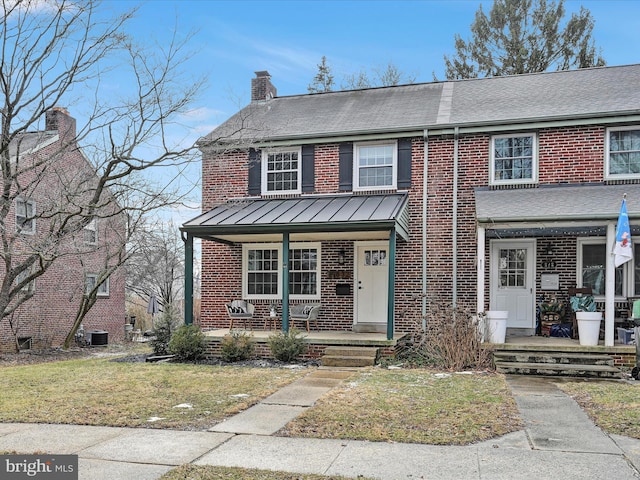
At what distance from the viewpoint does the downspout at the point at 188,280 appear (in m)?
12.6

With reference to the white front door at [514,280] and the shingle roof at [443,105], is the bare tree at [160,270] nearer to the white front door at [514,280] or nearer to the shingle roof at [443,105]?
the shingle roof at [443,105]

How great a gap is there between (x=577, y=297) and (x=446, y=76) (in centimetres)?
2055

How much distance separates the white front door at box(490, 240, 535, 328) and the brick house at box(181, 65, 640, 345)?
0.08 ft

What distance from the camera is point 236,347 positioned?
39.9 ft

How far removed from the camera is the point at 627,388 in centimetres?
886

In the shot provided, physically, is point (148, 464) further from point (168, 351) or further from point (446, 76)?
point (446, 76)

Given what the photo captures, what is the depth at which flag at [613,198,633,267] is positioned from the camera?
1041 cm

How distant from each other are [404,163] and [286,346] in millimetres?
5367

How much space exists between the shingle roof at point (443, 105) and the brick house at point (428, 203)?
0.07m

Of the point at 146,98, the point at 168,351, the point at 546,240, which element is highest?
the point at 146,98

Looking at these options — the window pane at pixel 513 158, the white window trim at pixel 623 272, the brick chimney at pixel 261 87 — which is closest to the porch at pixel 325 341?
the white window trim at pixel 623 272

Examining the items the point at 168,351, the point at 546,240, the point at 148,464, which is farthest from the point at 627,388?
the point at 168,351

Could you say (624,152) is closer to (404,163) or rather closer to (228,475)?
(404,163)

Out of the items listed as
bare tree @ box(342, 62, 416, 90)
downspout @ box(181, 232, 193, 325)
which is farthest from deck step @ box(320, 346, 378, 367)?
bare tree @ box(342, 62, 416, 90)
